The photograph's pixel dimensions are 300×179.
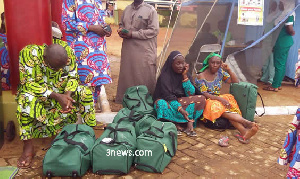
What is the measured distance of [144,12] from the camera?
4523mm

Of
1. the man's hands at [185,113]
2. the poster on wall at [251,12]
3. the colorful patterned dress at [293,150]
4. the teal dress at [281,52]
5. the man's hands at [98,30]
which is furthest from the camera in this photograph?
the teal dress at [281,52]

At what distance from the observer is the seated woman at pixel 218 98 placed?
13.4 ft

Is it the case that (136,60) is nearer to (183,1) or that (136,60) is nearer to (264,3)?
(183,1)

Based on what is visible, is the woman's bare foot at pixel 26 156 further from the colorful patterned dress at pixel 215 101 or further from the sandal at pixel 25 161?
the colorful patterned dress at pixel 215 101

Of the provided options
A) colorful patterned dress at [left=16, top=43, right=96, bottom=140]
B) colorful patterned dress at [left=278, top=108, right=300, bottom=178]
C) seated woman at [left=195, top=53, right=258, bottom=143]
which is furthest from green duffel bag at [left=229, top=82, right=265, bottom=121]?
colorful patterned dress at [left=16, top=43, right=96, bottom=140]

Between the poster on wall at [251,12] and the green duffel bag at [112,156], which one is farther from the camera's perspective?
the poster on wall at [251,12]

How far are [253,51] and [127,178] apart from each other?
4.05m

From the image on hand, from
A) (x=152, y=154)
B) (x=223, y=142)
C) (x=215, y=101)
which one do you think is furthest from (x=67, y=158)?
(x=215, y=101)

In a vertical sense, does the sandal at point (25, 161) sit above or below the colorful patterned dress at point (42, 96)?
below

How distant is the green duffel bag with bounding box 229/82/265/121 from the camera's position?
4398mm

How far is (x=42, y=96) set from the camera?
121 inches

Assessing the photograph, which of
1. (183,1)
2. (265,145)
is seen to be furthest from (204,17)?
(265,145)

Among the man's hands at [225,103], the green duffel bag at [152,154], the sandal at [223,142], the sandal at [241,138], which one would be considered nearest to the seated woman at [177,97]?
the man's hands at [225,103]

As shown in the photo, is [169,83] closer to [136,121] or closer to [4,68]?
[136,121]
